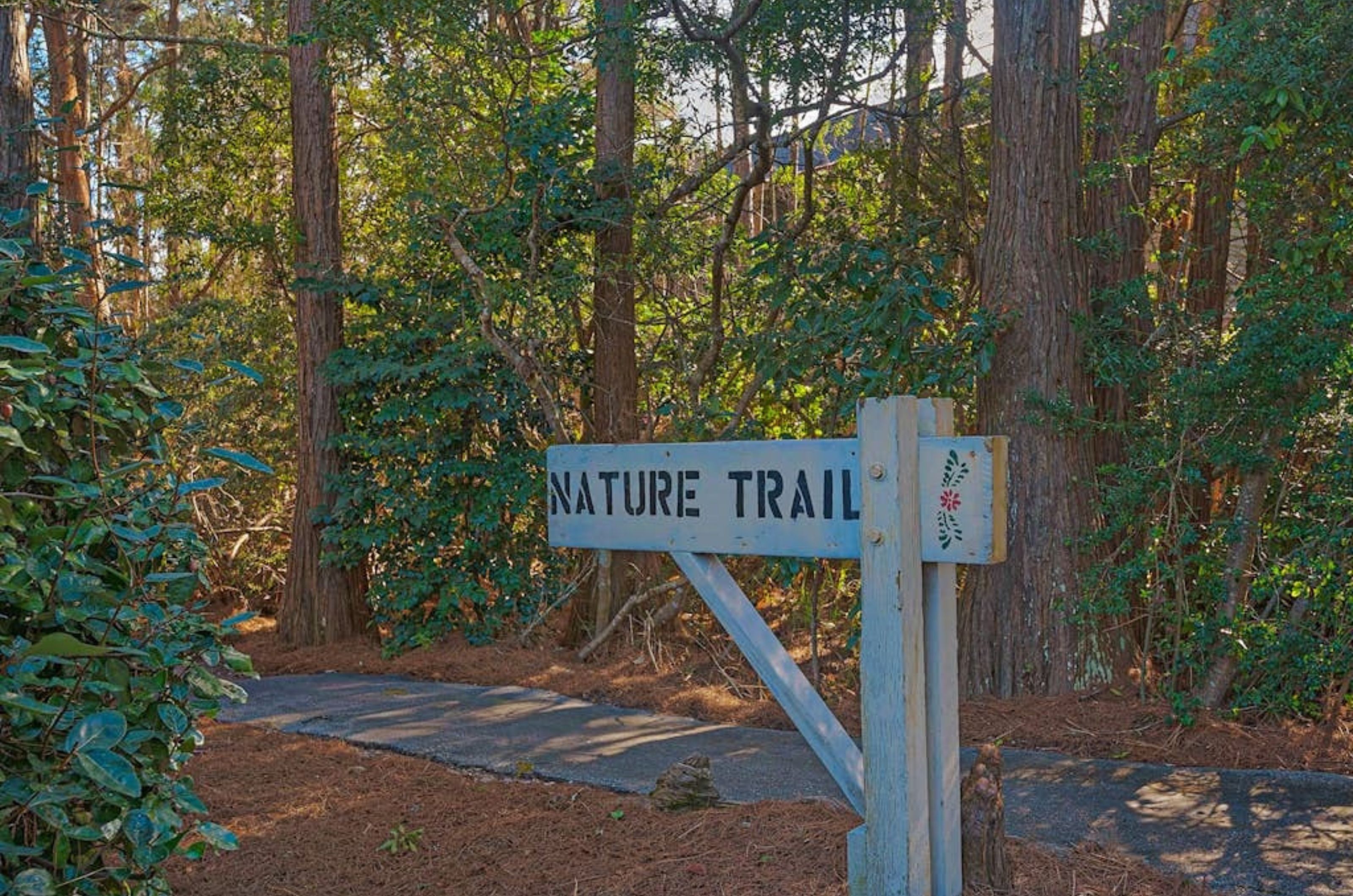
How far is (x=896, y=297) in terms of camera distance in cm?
715

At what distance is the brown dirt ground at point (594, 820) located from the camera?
14.4 ft

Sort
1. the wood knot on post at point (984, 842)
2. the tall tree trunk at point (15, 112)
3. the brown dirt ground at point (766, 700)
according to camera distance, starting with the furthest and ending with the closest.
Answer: the tall tree trunk at point (15, 112) → the brown dirt ground at point (766, 700) → the wood knot on post at point (984, 842)

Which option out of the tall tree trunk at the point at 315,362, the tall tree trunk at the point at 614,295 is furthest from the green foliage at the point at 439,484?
the tall tree trunk at the point at 614,295

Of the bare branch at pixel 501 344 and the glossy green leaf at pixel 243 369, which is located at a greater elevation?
the bare branch at pixel 501 344

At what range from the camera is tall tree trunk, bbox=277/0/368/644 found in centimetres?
1058

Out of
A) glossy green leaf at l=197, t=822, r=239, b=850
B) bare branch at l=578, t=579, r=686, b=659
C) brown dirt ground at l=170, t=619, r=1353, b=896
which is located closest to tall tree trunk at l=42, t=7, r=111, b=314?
bare branch at l=578, t=579, r=686, b=659

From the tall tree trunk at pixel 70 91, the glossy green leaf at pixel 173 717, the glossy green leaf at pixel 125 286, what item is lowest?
the glossy green leaf at pixel 173 717

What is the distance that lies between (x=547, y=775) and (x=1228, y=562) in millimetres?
3908

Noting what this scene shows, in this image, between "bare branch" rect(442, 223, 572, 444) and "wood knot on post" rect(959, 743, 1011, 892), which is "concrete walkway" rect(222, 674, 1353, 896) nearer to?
"wood knot on post" rect(959, 743, 1011, 892)

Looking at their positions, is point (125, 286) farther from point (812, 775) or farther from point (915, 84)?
point (915, 84)

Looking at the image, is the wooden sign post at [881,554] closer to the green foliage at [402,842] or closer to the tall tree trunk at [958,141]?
the green foliage at [402,842]

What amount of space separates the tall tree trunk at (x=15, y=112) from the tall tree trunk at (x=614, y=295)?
3865 mm

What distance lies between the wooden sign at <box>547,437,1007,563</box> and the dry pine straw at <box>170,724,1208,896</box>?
1.30m

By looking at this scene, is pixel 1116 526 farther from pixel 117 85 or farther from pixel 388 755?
pixel 117 85
